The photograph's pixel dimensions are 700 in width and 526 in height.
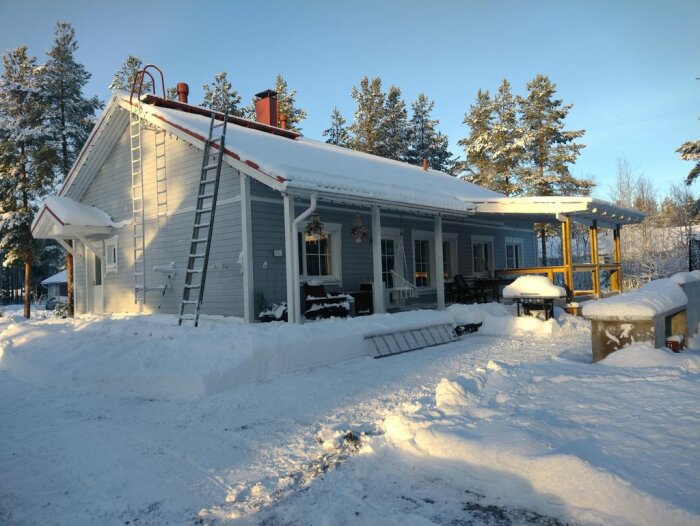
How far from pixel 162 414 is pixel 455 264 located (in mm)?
11905

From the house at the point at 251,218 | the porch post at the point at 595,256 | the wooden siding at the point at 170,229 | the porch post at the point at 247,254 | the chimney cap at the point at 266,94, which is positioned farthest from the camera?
the chimney cap at the point at 266,94

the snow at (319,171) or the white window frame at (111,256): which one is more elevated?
the snow at (319,171)

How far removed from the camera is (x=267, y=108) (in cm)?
1567

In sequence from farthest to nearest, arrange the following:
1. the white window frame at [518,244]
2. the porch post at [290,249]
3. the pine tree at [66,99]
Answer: the pine tree at [66,99]
the white window frame at [518,244]
the porch post at [290,249]

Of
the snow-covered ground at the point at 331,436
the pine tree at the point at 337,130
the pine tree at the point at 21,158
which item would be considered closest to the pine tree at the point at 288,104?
the pine tree at the point at 337,130

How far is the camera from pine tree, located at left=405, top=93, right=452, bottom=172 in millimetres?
34625

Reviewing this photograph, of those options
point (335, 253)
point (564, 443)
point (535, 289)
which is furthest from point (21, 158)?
point (564, 443)

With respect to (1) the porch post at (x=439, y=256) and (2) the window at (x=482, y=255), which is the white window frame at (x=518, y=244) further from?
(1) the porch post at (x=439, y=256)

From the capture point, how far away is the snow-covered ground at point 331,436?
10.0 feet

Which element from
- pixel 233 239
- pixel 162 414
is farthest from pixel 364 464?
pixel 233 239

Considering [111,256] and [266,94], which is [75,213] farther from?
[266,94]

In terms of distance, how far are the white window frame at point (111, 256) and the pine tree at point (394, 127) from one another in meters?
21.4

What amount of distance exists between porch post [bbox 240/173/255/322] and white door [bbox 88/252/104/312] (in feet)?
23.3

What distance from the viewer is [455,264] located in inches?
622
